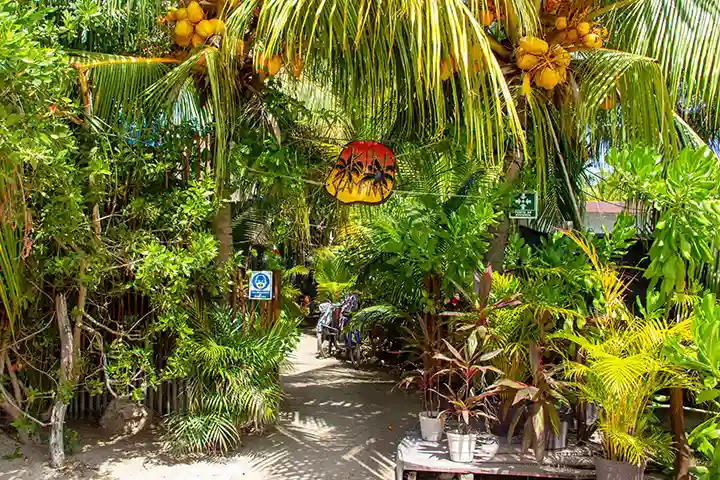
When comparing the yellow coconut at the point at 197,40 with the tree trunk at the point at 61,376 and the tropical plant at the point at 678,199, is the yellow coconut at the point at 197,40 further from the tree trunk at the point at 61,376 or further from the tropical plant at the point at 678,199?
the tropical plant at the point at 678,199

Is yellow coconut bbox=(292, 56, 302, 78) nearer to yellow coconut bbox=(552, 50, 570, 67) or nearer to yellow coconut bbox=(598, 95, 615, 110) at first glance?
yellow coconut bbox=(552, 50, 570, 67)

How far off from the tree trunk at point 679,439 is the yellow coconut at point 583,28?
261 cm

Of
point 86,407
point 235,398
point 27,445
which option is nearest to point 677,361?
point 235,398

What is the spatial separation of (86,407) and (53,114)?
3.04 m

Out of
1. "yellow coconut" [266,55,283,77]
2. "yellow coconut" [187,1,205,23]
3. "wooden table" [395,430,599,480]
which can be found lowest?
"wooden table" [395,430,599,480]

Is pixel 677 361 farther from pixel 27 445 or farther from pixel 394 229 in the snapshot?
pixel 27 445

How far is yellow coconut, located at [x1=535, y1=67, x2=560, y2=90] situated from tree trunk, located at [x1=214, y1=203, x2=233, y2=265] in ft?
9.34

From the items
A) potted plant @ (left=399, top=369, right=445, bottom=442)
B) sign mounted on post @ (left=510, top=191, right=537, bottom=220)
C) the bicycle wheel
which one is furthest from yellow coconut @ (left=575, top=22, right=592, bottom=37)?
the bicycle wheel

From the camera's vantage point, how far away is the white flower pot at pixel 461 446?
425 cm

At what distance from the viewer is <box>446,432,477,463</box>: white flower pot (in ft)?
13.9

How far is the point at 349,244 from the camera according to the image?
8.69m

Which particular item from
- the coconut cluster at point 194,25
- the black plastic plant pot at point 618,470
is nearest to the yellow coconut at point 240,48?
the coconut cluster at point 194,25

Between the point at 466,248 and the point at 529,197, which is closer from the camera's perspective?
the point at 466,248

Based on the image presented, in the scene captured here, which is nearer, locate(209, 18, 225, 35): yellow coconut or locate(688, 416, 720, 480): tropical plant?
locate(688, 416, 720, 480): tropical plant
